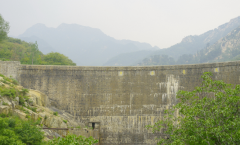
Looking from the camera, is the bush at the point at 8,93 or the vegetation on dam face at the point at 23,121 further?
the bush at the point at 8,93

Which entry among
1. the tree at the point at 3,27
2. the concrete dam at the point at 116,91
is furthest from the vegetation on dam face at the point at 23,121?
the tree at the point at 3,27

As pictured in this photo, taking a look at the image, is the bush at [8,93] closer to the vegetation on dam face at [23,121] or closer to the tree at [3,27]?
the vegetation on dam face at [23,121]

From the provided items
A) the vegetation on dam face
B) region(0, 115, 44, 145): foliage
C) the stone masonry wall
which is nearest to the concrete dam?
the stone masonry wall

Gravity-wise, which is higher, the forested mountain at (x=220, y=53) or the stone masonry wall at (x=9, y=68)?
the forested mountain at (x=220, y=53)

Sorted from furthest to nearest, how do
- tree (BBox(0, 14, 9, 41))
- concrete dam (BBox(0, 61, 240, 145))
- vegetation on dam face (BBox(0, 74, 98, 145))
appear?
tree (BBox(0, 14, 9, 41)), concrete dam (BBox(0, 61, 240, 145)), vegetation on dam face (BBox(0, 74, 98, 145))

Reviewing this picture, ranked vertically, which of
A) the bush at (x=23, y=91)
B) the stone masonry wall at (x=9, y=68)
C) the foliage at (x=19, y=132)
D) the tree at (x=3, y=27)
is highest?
the tree at (x=3, y=27)

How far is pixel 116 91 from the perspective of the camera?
26.2 m

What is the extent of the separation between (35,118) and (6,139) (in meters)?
6.80

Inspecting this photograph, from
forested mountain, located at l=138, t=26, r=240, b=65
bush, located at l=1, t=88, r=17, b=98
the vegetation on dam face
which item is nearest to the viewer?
the vegetation on dam face

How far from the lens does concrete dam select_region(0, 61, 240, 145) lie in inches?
996

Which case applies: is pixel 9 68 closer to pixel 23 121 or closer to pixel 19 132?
pixel 23 121

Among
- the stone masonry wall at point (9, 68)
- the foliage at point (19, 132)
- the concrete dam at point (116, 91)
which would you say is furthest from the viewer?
the concrete dam at point (116, 91)

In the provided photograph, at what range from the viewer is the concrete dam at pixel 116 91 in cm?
2530

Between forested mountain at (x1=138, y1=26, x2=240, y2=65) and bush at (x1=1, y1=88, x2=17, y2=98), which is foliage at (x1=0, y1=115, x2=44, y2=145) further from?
forested mountain at (x1=138, y1=26, x2=240, y2=65)
